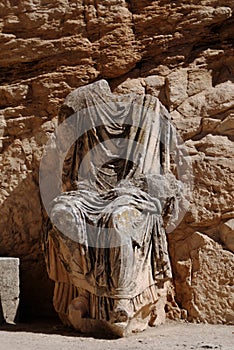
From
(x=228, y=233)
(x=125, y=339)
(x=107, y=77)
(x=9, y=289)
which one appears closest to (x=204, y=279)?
(x=228, y=233)

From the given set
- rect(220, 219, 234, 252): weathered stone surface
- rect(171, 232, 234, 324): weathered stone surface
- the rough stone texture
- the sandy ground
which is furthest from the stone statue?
rect(220, 219, 234, 252): weathered stone surface

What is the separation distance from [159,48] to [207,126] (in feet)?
3.25

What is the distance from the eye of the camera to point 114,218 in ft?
15.5

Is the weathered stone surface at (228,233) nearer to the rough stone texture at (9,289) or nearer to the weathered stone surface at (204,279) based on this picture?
the weathered stone surface at (204,279)

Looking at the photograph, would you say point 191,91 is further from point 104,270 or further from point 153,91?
point 104,270

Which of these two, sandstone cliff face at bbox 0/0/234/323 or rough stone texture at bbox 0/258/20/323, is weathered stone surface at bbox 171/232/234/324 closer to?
A: sandstone cliff face at bbox 0/0/234/323

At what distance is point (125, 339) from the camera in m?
4.57

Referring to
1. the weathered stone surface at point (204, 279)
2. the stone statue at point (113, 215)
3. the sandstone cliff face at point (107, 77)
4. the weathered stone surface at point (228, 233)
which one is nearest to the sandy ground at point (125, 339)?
the stone statue at point (113, 215)

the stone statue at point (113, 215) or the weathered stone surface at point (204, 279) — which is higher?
the stone statue at point (113, 215)

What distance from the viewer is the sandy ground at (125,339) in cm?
423

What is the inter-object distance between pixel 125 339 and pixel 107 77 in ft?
9.80

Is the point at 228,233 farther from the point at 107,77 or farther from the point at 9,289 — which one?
the point at 107,77

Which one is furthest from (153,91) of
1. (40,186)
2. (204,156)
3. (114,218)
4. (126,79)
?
(114,218)

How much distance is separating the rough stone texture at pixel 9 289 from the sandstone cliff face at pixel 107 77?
26.0 inches
